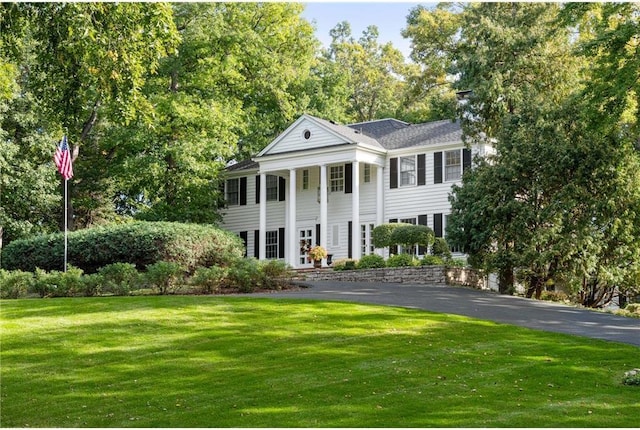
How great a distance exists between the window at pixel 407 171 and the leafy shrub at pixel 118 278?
1474cm

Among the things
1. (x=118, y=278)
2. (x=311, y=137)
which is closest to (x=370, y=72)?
(x=311, y=137)

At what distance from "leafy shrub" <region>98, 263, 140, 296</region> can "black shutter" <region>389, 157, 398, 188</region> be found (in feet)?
48.2

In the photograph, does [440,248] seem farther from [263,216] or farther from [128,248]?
[128,248]

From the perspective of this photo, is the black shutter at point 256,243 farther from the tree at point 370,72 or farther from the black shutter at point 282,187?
the tree at point 370,72

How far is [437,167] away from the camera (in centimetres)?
3381

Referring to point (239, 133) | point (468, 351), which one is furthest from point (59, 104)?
point (239, 133)

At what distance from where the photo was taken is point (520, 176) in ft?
85.9

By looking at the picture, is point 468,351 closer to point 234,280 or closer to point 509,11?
point 234,280

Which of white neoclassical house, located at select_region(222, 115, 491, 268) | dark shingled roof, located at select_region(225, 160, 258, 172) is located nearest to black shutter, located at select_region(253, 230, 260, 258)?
white neoclassical house, located at select_region(222, 115, 491, 268)

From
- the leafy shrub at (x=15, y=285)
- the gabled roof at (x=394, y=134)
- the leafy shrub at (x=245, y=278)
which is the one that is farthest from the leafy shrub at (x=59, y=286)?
the gabled roof at (x=394, y=134)

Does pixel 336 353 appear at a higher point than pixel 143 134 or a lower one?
lower

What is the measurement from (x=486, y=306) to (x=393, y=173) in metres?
14.7

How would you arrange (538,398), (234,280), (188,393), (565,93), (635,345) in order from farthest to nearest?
(565,93) < (234,280) < (635,345) < (188,393) < (538,398)

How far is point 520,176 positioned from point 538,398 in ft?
51.5
